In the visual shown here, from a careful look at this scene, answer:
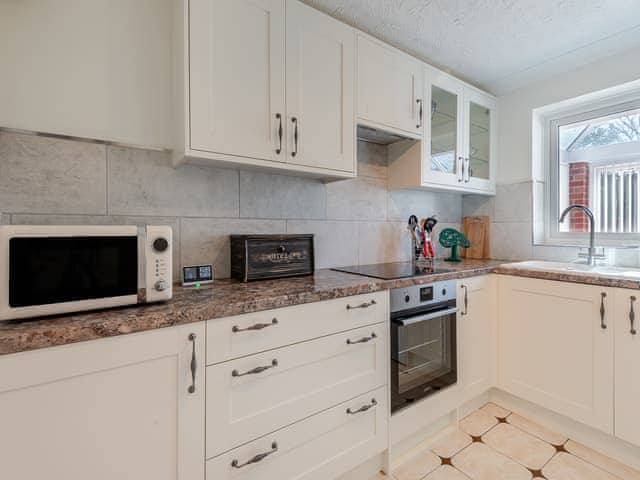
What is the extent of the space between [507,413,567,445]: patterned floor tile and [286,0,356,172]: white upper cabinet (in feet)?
5.81

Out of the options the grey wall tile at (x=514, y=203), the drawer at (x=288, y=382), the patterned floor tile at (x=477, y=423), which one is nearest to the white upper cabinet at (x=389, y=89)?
the grey wall tile at (x=514, y=203)

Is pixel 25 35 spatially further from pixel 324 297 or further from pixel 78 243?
pixel 324 297

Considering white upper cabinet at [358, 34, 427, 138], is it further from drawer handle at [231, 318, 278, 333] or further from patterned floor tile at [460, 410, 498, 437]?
patterned floor tile at [460, 410, 498, 437]

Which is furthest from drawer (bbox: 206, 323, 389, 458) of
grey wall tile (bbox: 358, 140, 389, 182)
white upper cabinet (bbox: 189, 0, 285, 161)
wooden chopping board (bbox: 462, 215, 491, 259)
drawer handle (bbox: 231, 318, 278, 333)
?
wooden chopping board (bbox: 462, 215, 491, 259)

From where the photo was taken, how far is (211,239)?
1.57m

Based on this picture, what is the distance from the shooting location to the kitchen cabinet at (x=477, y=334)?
1.80 meters

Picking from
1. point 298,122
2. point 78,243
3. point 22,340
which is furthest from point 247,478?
point 298,122

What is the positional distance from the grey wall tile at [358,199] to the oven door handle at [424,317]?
0.78 metres

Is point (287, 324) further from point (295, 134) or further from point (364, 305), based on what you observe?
point (295, 134)

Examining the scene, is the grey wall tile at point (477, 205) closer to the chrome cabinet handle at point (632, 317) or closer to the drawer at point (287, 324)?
the chrome cabinet handle at point (632, 317)

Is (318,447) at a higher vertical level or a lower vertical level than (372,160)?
lower

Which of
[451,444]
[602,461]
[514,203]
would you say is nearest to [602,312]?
[602,461]

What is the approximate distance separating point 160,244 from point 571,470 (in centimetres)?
207

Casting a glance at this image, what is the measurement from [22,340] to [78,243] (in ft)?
0.98
